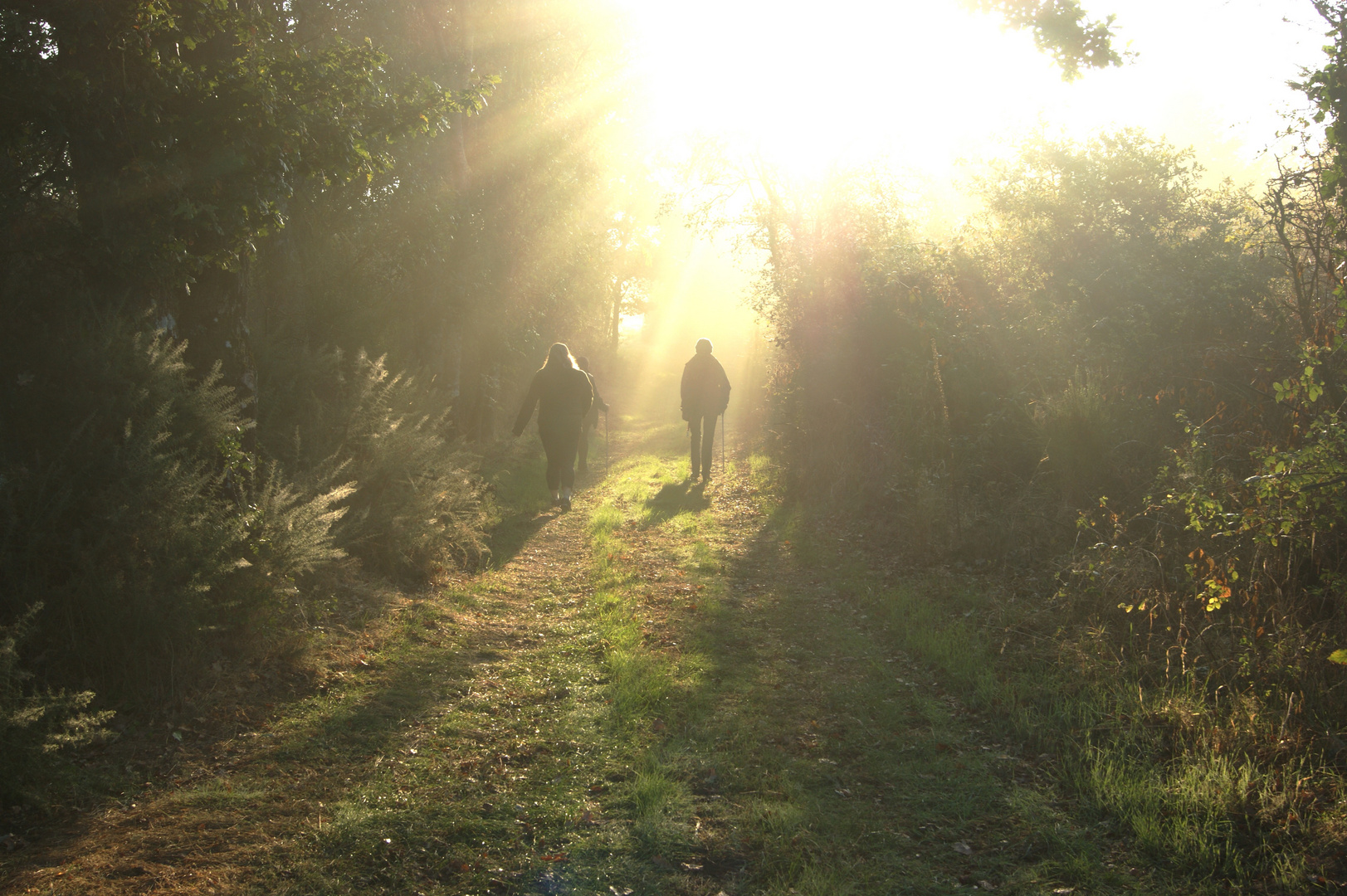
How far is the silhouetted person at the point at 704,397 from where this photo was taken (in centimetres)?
1497

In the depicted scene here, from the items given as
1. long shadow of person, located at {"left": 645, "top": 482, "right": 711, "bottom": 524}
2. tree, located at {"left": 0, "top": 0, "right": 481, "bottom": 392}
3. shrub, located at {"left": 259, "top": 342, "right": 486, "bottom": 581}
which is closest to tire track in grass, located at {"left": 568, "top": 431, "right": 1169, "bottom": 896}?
shrub, located at {"left": 259, "top": 342, "right": 486, "bottom": 581}

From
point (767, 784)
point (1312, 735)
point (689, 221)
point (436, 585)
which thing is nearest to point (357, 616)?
point (436, 585)

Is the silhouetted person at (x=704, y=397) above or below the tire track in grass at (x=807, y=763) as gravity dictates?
above

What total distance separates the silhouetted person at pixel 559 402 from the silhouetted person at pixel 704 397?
2762 millimetres

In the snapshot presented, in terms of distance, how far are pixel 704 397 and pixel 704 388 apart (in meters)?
0.18

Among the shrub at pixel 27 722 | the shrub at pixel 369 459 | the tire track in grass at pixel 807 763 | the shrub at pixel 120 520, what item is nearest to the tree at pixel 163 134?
the shrub at pixel 120 520

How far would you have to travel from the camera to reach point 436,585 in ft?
26.7

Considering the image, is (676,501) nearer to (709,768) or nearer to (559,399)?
(559,399)

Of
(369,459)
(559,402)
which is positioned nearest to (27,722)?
(369,459)

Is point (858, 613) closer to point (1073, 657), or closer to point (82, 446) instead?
point (1073, 657)

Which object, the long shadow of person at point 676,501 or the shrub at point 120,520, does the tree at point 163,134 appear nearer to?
the shrub at point 120,520

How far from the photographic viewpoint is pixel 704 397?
49.0 ft

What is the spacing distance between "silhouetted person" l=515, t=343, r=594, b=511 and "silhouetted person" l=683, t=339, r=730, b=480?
2.76 metres

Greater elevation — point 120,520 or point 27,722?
point 120,520
